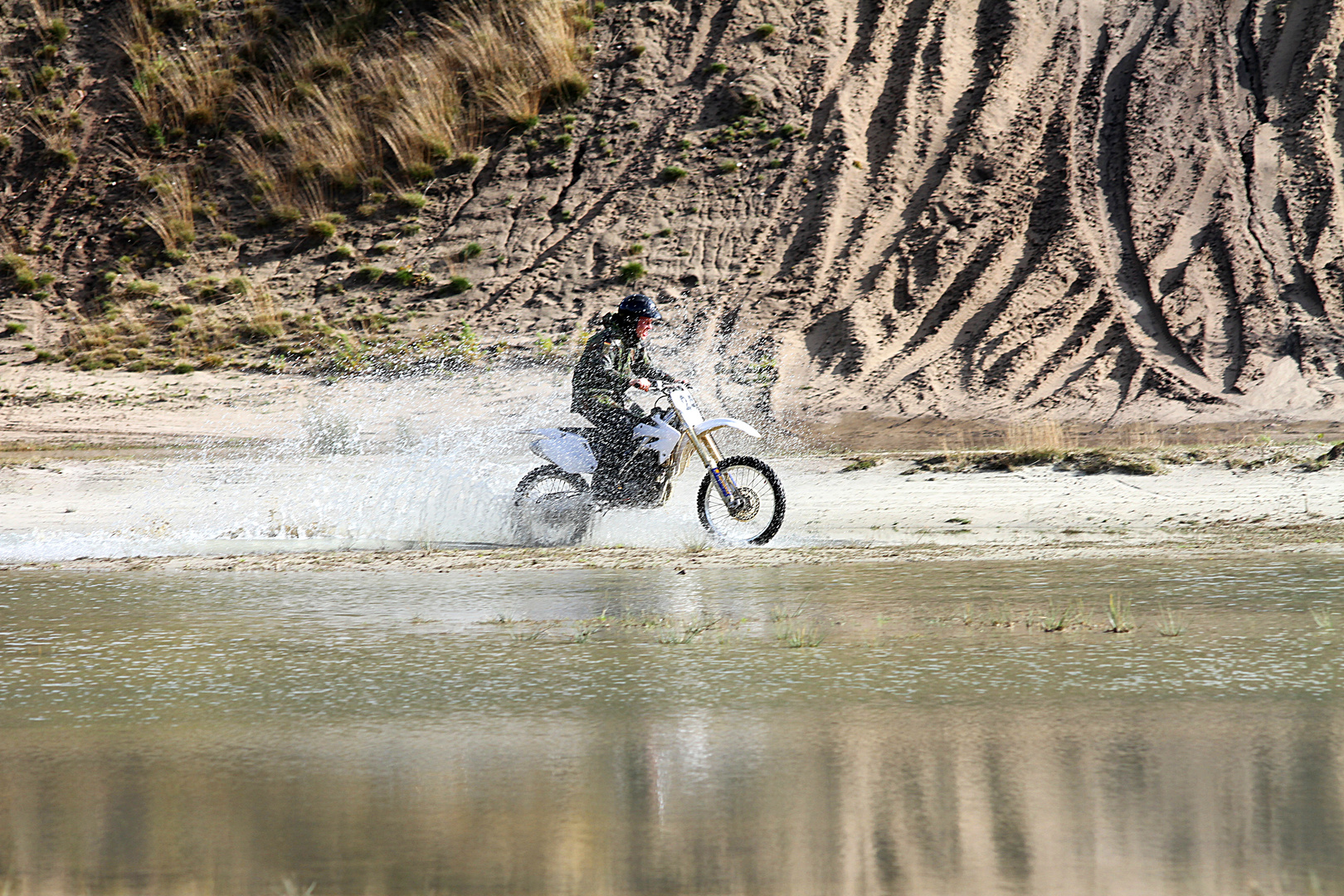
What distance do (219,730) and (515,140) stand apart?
72.3ft

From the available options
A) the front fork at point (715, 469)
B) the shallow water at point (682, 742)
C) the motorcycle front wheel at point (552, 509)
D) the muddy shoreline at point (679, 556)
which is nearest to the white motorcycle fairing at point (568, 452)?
the motorcycle front wheel at point (552, 509)

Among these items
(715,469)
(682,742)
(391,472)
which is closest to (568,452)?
(715,469)

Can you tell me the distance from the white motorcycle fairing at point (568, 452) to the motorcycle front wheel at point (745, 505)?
2.79ft

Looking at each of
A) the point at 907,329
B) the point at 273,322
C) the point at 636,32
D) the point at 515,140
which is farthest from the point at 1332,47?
the point at 273,322

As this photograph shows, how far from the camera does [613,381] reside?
8.94 metres

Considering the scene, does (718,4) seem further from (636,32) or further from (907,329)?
(907,329)

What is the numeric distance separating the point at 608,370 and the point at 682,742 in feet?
15.9

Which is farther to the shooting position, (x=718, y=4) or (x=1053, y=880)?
(x=718, y=4)

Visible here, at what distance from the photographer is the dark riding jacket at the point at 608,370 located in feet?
29.2

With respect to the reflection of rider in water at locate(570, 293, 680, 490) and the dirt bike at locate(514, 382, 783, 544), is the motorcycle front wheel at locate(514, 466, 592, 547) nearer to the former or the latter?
the dirt bike at locate(514, 382, 783, 544)

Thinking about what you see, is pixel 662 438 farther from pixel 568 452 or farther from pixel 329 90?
pixel 329 90

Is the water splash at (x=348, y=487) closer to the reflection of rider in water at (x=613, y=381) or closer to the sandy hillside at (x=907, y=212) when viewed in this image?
the reflection of rider in water at (x=613, y=381)

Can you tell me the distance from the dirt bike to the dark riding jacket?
0.23m

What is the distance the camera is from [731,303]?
2158cm
